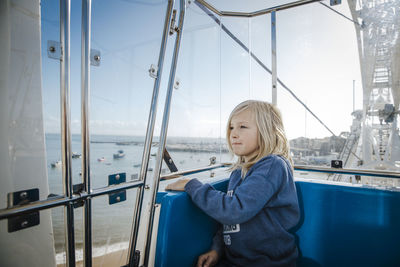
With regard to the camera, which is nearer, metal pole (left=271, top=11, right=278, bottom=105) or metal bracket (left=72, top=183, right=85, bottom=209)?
metal bracket (left=72, top=183, right=85, bottom=209)

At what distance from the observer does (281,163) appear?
936 millimetres

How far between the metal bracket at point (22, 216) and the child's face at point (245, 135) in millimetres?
823

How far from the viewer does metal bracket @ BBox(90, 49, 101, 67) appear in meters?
0.89

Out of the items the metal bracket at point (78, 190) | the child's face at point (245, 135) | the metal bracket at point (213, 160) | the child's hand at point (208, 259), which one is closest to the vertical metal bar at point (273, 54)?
the metal bracket at point (213, 160)

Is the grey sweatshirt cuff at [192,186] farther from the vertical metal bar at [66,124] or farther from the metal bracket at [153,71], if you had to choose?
the metal bracket at [153,71]

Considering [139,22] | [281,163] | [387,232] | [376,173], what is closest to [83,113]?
[139,22]

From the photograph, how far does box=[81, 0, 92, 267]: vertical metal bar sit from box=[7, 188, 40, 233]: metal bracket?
0.15 m

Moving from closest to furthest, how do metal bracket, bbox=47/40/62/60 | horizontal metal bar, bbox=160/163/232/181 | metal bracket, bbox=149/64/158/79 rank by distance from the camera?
metal bracket, bbox=47/40/62/60
metal bracket, bbox=149/64/158/79
horizontal metal bar, bbox=160/163/232/181

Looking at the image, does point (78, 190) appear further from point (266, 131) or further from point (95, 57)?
point (266, 131)

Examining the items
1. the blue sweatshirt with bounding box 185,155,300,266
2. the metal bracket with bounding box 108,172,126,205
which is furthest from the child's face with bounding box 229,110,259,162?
the metal bracket with bounding box 108,172,126,205

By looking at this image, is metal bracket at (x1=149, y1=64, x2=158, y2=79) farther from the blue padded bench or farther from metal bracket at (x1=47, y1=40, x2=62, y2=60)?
the blue padded bench

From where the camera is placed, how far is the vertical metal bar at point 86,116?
2.57 ft

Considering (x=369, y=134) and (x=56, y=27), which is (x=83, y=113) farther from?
(x=369, y=134)

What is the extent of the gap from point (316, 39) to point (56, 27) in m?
1.96
